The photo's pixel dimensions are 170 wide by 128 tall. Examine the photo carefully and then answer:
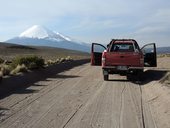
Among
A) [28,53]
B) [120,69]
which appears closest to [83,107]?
[120,69]

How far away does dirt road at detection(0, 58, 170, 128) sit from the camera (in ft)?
38.1

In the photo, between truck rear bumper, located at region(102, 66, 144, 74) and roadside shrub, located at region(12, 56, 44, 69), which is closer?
truck rear bumper, located at region(102, 66, 144, 74)

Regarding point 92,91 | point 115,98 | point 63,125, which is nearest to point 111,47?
point 92,91

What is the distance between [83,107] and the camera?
46.9 ft

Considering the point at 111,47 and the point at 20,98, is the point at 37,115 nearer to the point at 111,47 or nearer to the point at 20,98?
the point at 20,98

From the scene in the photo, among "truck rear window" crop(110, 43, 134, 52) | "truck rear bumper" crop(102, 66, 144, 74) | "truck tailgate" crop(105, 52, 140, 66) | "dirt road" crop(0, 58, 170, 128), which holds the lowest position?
"dirt road" crop(0, 58, 170, 128)

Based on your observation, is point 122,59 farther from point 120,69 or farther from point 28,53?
point 28,53

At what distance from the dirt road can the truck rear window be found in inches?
164

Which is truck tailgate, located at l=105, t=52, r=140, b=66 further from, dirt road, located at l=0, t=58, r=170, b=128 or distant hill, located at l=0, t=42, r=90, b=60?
distant hill, located at l=0, t=42, r=90, b=60

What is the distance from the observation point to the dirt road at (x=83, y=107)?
11.6m

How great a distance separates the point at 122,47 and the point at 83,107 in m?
11.7

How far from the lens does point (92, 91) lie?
1870 cm

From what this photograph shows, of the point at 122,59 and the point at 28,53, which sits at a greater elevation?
the point at 122,59

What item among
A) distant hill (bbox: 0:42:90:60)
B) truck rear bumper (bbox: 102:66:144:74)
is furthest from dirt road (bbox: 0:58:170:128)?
distant hill (bbox: 0:42:90:60)
